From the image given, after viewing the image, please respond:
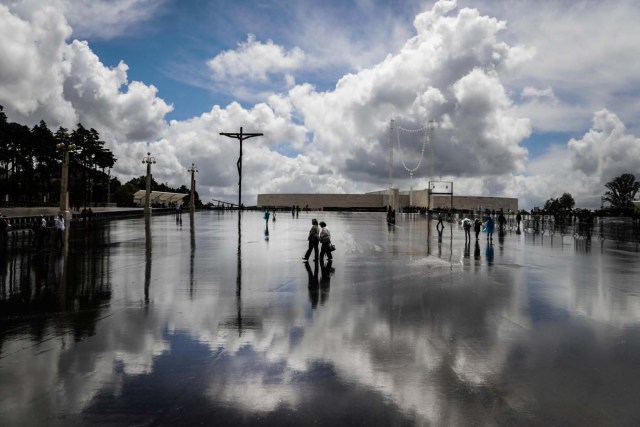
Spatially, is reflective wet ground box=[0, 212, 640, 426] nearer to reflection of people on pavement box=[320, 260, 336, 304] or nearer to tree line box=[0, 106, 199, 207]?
reflection of people on pavement box=[320, 260, 336, 304]

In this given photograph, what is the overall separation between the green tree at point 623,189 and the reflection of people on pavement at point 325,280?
117 m

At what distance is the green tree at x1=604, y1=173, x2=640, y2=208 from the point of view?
11488 cm

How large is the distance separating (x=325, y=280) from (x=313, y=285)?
0.95 m

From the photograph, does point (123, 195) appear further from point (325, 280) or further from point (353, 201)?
point (325, 280)

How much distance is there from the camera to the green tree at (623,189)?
114875mm

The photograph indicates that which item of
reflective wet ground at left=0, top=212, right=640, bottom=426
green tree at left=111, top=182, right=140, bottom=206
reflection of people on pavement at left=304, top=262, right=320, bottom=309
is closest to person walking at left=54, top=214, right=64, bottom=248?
reflective wet ground at left=0, top=212, right=640, bottom=426

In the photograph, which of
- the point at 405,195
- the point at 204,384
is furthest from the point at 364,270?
the point at 405,195

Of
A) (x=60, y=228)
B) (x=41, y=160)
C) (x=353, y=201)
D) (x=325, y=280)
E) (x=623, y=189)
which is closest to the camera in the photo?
(x=325, y=280)

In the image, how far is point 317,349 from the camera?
6676 millimetres

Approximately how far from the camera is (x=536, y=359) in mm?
6340

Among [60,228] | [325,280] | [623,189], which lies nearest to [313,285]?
[325,280]

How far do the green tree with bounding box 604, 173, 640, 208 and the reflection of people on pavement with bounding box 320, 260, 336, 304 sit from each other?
117 m

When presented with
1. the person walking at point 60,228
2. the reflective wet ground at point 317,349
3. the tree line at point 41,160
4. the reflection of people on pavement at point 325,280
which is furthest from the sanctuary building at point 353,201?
the reflective wet ground at point 317,349

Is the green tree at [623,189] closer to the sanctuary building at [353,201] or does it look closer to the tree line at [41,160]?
the sanctuary building at [353,201]
